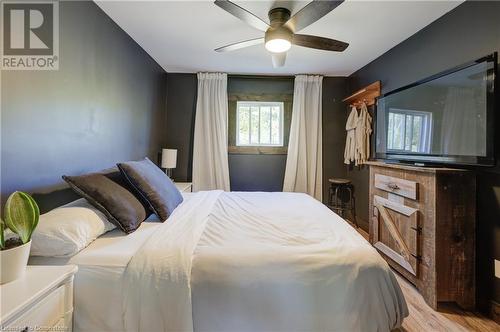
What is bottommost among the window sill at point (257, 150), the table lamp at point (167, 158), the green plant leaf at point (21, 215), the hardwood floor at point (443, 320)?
the hardwood floor at point (443, 320)

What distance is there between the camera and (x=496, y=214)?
1.72m

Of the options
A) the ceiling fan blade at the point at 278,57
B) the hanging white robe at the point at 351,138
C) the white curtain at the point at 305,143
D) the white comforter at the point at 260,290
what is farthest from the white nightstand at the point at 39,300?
the hanging white robe at the point at 351,138

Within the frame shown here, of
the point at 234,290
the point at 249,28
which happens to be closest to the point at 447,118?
the point at 249,28

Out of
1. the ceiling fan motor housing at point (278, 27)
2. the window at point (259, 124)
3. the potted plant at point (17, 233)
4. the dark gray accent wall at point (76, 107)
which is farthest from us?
the window at point (259, 124)

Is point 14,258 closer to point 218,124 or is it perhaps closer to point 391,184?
point 391,184

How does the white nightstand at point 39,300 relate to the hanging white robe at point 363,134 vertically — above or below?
below

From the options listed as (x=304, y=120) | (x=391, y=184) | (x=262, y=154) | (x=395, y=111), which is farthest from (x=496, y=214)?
(x=262, y=154)

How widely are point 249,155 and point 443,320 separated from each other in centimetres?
299

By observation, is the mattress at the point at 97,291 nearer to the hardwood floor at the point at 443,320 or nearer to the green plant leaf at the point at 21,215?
the green plant leaf at the point at 21,215

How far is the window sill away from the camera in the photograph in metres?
4.04

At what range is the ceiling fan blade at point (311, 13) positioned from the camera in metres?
1.55

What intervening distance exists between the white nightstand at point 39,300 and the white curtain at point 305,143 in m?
3.15

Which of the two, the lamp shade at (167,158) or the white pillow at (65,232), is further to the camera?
the lamp shade at (167,158)

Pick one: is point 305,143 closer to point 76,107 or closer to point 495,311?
point 495,311
